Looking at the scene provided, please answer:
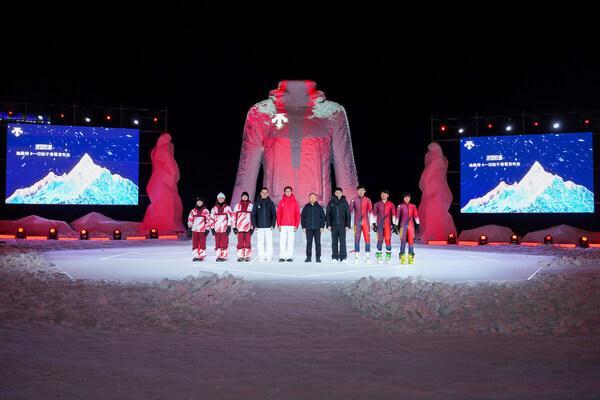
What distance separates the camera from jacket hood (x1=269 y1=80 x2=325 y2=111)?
15828 mm

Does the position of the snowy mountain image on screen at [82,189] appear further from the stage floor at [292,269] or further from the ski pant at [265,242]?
the ski pant at [265,242]

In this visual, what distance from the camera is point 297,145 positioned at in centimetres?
1548

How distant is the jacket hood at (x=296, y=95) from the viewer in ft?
51.9

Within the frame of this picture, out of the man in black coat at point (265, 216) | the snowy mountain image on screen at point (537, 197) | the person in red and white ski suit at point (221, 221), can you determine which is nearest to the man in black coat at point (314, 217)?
the man in black coat at point (265, 216)

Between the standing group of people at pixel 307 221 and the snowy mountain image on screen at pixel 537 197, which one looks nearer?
the standing group of people at pixel 307 221

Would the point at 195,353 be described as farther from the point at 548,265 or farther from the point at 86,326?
the point at 548,265

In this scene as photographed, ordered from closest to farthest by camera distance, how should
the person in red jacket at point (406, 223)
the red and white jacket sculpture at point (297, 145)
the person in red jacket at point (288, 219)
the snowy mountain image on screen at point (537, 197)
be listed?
the person in red jacket at point (406, 223) < the person in red jacket at point (288, 219) < the red and white jacket sculpture at point (297, 145) < the snowy mountain image on screen at point (537, 197)

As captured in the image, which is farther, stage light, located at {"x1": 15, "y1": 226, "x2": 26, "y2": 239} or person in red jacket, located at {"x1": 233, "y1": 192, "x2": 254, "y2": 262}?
stage light, located at {"x1": 15, "y1": 226, "x2": 26, "y2": 239}

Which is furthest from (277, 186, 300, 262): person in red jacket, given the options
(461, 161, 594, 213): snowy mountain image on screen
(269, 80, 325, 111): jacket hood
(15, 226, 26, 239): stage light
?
(15, 226, 26, 239): stage light

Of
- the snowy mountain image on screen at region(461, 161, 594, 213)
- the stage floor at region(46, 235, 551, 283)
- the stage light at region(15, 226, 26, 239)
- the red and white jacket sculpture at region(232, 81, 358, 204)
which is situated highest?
the red and white jacket sculpture at region(232, 81, 358, 204)

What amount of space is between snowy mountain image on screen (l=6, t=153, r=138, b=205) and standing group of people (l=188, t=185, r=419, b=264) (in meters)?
12.0

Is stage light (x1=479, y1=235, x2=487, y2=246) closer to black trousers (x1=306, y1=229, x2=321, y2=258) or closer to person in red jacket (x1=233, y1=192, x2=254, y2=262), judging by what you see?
black trousers (x1=306, y1=229, x2=321, y2=258)

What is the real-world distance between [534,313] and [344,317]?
1902 millimetres

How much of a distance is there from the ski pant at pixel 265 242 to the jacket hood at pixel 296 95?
5.58m
